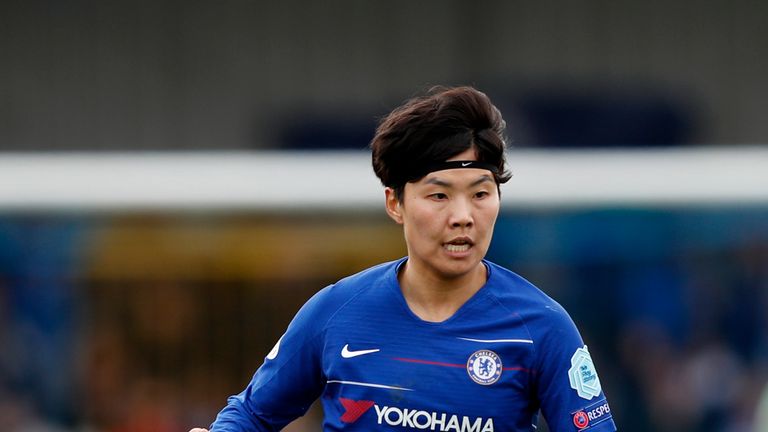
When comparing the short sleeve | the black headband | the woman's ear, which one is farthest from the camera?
the woman's ear

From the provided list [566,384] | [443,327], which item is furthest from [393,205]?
[566,384]

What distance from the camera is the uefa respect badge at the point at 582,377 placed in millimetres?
3469

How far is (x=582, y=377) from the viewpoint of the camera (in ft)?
11.4

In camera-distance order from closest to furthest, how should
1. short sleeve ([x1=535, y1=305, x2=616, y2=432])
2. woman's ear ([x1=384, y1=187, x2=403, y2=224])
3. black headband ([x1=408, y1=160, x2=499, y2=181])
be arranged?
short sleeve ([x1=535, y1=305, x2=616, y2=432])
black headband ([x1=408, y1=160, x2=499, y2=181])
woman's ear ([x1=384, y1=187, x2=403, y2=224])

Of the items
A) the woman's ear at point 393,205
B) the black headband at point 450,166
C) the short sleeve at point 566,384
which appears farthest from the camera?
the woman's ear at point 393,205

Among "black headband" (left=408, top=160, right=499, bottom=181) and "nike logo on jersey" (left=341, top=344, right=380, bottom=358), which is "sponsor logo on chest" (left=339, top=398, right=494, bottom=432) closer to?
"nike logo on jersey" (left=341, top=344, right=380, bottom=358)

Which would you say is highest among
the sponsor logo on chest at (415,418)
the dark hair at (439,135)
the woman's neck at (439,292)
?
the dark hair at (439,135)

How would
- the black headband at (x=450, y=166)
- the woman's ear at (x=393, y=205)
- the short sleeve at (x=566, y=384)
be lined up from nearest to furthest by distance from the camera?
1. the short sleeve at (x=566, y=384)
2. the black headband at (x=450, y=166)
3. the woman's ear at (x=393, y=205)

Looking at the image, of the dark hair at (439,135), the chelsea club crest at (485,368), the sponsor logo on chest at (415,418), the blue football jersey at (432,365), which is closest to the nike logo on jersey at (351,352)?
the blue football jersey at (432,365)

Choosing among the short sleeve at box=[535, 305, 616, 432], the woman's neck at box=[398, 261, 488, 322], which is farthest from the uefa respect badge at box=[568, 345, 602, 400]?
the woman's neck at box=[398, 261, 488, 322]

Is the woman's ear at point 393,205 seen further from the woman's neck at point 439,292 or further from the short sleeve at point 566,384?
the short sleeve at point 566,384

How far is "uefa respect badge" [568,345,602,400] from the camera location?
3469 mm

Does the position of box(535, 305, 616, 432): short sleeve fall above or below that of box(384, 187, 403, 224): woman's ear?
below

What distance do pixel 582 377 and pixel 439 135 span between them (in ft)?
2.22
